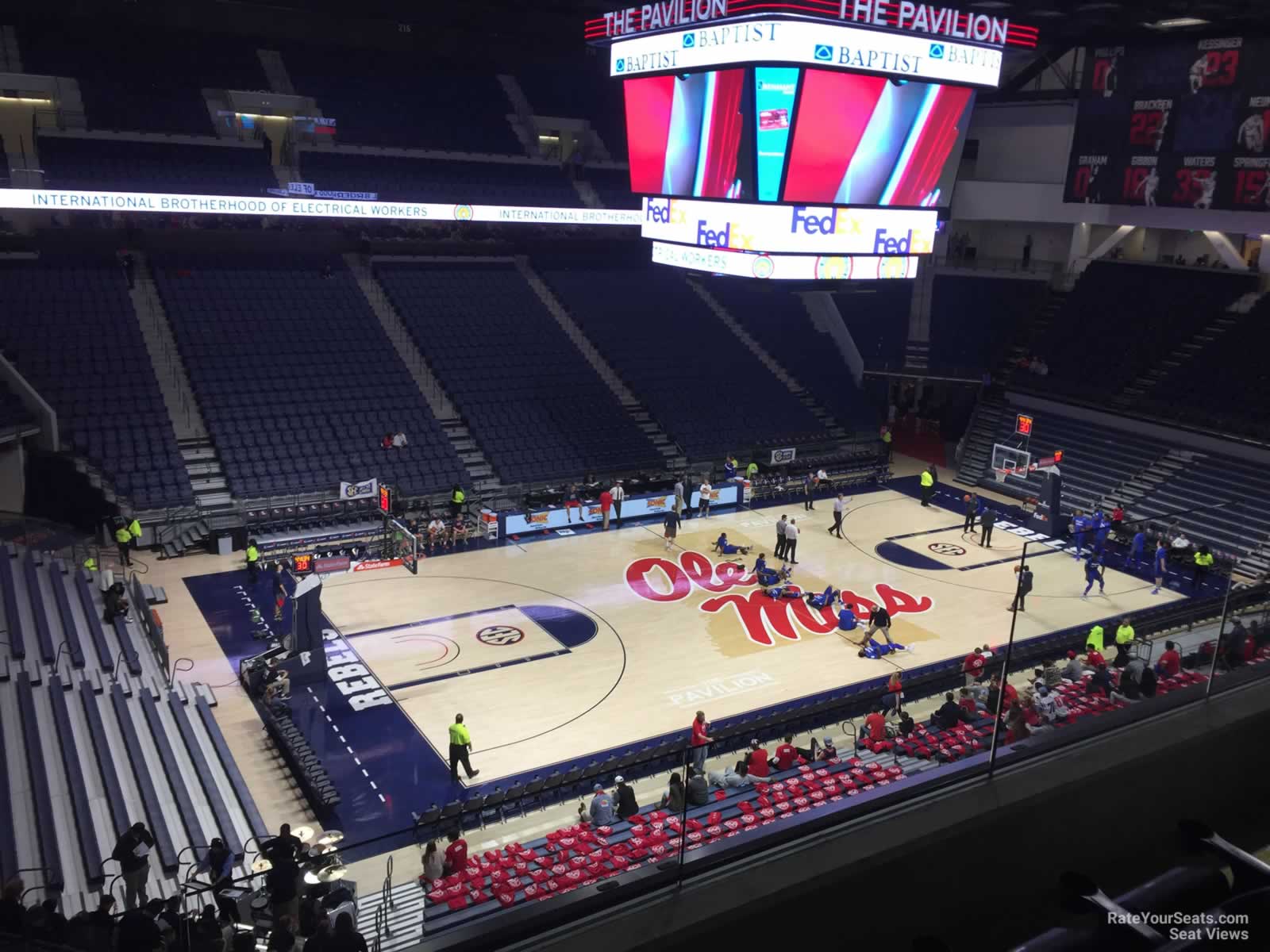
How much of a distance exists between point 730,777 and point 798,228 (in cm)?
1294

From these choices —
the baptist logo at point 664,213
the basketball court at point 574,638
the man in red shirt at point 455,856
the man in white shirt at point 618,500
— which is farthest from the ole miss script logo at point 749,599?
the man in red shirt at point 455,856

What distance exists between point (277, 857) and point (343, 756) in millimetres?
5873

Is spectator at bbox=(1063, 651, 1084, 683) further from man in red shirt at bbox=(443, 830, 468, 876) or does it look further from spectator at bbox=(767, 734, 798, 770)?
man in red shirt at bbox=(443, 830, 468, 876)

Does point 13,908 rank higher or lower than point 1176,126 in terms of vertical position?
lower

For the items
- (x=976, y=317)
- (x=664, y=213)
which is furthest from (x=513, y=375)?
Result: (x=976, y=317)

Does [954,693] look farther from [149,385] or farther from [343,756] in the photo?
[149,385]

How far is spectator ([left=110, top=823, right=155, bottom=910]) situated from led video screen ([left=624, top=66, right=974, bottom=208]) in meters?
Result: 13.5

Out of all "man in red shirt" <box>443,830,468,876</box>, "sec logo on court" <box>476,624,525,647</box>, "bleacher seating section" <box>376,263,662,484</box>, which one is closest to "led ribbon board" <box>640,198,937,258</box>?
"sec logo on court" <box>476,624,525,647</box>

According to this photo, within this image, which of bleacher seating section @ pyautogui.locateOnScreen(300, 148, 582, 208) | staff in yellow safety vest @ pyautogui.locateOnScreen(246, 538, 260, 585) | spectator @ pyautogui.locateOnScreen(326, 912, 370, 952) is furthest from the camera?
bleacher seating section @ pyautogui.locateOnScreen(300, 148, 582, 208)

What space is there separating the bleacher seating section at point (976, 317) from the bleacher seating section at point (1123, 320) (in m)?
1.61

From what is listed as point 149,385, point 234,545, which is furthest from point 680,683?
point 149,385

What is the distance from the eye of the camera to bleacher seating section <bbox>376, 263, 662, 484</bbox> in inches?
1120

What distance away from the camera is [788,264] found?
18.3 meters

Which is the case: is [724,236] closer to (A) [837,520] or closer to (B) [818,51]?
(B) [818,51]
